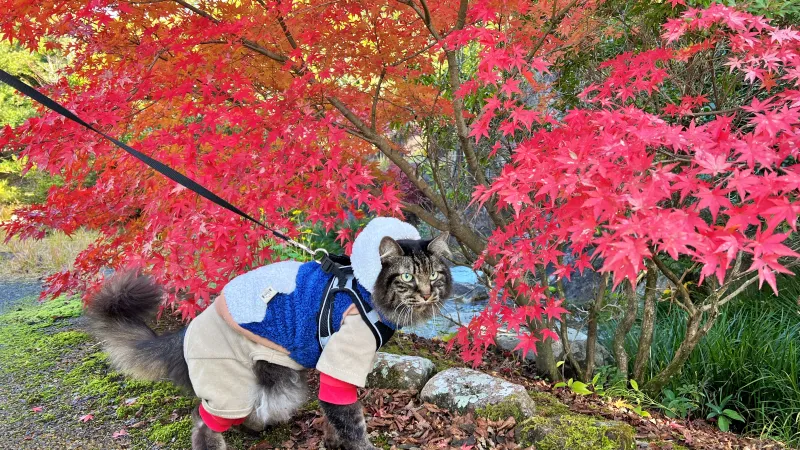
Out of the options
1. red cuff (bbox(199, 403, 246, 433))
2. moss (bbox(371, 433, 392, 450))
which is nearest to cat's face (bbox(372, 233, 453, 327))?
moss (bbox(371, 433, 392, 450))

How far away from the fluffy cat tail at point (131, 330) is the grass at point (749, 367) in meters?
4.06

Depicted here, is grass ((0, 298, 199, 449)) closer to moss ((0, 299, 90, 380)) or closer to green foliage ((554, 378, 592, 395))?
→ moss ((0, 299, 90, 380))

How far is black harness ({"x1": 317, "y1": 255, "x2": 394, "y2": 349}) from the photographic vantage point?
2.74 m

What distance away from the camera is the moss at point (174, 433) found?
334 cm

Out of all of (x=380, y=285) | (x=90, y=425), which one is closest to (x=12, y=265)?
(x=90, y=425)

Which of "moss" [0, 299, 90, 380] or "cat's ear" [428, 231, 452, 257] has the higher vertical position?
"cat's ear" [428, 231, 452, 257]

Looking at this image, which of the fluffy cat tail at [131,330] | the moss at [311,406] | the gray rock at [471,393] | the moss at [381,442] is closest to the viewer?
the fluffy cat tail at [131,330]

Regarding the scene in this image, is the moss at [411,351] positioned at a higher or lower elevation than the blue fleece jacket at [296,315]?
lower

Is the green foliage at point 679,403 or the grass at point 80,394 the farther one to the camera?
the green foliage at point 679,403

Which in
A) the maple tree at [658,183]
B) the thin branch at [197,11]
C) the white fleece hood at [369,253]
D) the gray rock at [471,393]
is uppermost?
the thin branch at [197,11]

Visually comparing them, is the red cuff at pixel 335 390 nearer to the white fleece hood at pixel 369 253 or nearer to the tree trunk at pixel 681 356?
the white fleece hood at pixel 369 253

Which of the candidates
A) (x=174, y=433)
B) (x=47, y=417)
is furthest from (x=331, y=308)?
(x=47, y=417)

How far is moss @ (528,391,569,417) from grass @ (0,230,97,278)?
7.09 metres

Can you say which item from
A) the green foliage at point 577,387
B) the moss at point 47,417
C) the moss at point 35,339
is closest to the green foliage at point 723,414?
the green foliage at point 577,387
